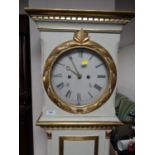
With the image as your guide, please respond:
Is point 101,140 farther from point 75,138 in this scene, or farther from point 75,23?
point 75,23

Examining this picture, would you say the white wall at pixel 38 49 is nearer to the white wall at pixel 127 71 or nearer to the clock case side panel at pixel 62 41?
the clock case side panel at pixel 62 41

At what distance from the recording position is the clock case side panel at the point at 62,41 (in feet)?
4.16

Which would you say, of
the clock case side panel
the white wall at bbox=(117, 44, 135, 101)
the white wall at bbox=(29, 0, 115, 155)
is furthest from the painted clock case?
the white wall at bbox=(117, 44, 135, 101)

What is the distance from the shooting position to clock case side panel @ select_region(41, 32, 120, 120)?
127 centimetres

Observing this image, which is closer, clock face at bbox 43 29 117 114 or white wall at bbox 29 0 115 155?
clock face at bbox 43 29 117 114

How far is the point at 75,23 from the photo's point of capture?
1252mm

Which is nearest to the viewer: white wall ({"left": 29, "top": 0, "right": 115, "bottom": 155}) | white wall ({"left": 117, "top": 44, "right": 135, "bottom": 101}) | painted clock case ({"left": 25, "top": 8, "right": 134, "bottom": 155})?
painted clock case ({"left": 25, "top": 8, "right": 134, "bottom": 155})

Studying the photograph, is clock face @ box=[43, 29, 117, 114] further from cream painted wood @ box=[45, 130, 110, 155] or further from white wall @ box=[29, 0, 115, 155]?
white wall @ box=[29, 0, 115, 155]
